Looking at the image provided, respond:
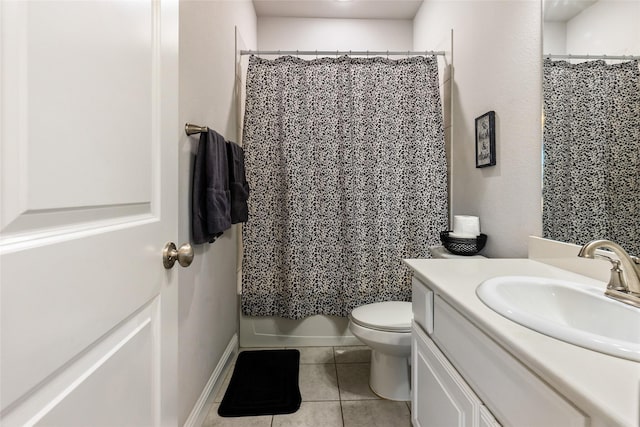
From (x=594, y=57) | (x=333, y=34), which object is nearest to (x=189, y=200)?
(x=594, y=57)

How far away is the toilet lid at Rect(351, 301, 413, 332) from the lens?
1559 mm

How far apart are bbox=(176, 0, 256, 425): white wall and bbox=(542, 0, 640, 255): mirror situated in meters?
1.50

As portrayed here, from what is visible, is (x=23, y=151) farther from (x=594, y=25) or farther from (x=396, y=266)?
(x=396, y=266)

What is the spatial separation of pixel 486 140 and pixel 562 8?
24.5 inches

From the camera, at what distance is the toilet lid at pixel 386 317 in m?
1.56

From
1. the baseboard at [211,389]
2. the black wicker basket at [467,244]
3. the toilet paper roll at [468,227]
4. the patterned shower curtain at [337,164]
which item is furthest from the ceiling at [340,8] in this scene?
the baseboard at [211,389]

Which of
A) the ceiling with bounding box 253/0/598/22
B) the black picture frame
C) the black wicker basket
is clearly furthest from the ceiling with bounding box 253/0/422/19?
the black wicker basket

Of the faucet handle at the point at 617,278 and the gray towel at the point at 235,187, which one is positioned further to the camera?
the gray towel at the point at 235,187

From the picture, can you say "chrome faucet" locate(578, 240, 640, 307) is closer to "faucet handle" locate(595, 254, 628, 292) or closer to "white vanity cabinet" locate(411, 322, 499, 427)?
"faucet handle" locate(595, 254, 628, 292)

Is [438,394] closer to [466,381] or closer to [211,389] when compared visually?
[466,381]

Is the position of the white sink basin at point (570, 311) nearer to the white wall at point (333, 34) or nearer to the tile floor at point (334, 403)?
the tile floor at point (334, 403)

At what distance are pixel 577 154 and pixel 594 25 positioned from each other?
443mm

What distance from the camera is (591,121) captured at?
41.6 inches

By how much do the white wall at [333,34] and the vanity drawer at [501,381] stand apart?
2650 millimetres
